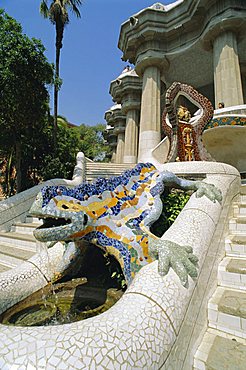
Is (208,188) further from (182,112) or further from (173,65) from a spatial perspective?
(173,65)

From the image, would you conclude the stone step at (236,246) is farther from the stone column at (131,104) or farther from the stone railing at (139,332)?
the stone column at (131,104)

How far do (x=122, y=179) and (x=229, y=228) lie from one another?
5.35ft

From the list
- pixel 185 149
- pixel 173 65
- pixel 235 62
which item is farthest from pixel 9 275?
pixel 173 65

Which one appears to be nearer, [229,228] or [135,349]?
[135,349]

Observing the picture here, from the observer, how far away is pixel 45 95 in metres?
9.52

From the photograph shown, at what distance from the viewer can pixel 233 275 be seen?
2.20 meters

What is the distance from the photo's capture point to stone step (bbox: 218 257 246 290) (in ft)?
7.07

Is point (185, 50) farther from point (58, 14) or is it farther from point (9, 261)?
point (9, 261)

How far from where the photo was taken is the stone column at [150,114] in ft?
51.3

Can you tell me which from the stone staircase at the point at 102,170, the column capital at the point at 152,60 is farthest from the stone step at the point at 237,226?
the column capital at the point at 152,60

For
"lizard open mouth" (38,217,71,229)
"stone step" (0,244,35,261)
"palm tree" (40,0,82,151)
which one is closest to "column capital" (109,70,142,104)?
"palm tree" (40,0,82,151)

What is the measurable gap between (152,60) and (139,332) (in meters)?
18.1

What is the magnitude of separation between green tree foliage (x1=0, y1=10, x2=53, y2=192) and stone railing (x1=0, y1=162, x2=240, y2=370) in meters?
8.05

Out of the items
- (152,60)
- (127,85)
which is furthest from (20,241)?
(127,85)
